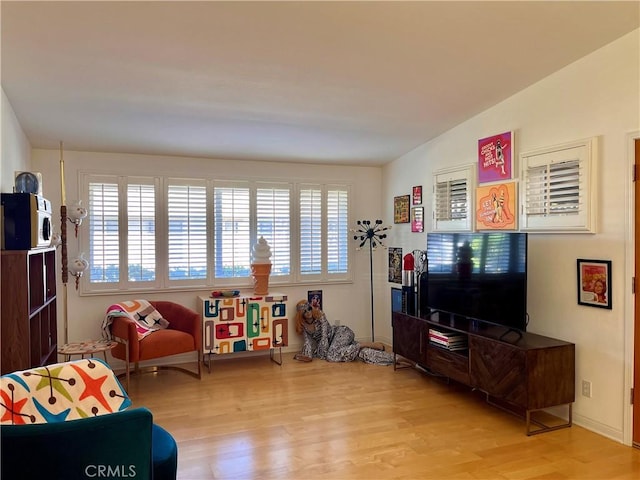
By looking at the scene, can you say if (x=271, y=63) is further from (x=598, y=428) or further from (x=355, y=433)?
(x=598, y=428)

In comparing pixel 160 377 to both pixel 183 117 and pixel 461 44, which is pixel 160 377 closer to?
pixel 183 117

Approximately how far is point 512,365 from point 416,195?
8.26ft

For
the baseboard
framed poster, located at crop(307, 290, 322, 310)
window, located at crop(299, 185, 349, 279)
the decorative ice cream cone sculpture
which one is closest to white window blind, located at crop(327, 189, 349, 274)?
window, located at crop(299, 185, 349, 279)

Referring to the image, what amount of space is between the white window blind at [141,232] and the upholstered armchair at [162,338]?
15.2 inches

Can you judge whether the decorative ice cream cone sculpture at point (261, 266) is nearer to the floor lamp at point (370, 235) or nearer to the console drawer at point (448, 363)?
the floor lamp at point (370, 235)

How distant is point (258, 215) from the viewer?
18.5ft

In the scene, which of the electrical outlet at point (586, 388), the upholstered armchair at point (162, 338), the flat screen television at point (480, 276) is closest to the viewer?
the electrical outlet at point (586, 388)

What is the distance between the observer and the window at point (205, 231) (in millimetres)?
4977

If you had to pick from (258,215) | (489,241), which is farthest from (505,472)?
(258,215)

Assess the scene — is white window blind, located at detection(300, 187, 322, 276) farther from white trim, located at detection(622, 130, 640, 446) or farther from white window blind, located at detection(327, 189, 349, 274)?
white trim, located at detection(622, 130, 640, 446)

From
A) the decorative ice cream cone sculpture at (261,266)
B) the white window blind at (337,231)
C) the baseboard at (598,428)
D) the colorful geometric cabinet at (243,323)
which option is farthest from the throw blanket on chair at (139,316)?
the baseboard at (598,428)

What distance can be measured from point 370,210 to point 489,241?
255 cm

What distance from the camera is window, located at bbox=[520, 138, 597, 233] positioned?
11.0 feet

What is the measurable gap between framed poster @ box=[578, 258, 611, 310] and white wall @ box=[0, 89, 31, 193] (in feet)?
13.5
